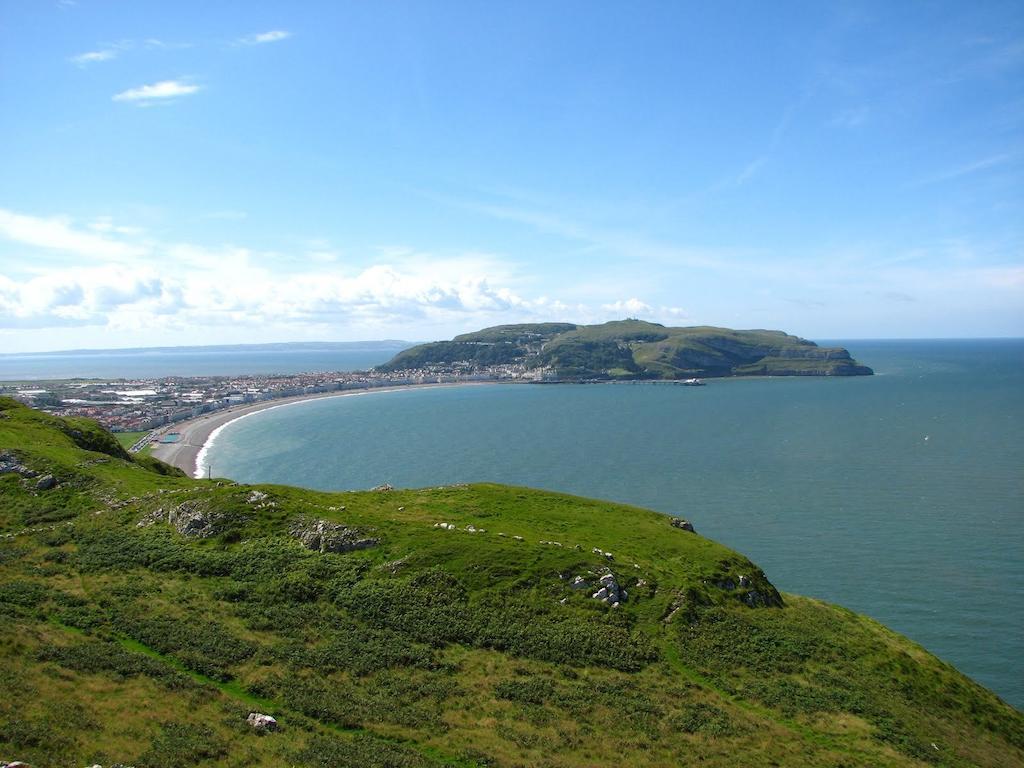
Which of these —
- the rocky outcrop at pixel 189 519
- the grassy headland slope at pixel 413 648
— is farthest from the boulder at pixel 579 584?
the rocky outcrop at pixel 189 519

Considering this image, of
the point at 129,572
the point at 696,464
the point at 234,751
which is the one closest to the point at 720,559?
the point at 234,751

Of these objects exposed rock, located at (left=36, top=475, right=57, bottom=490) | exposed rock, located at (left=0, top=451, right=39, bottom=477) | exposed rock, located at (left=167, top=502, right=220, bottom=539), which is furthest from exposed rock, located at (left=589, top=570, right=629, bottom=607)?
exposed rock, located at (left=0, top=451, right=39, bottom=477)

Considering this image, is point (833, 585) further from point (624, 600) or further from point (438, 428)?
point (438, 428)

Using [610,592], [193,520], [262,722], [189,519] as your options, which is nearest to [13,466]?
[189,519]

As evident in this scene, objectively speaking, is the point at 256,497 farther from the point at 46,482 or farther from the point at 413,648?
the point at 413,648

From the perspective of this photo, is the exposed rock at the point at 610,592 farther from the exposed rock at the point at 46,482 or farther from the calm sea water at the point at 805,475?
the exposed rock at the point at 46,482

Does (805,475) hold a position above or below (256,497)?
below
